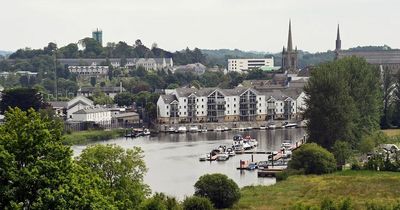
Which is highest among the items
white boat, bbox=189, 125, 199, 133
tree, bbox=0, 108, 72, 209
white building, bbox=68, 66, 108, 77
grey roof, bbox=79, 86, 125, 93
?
white building, bbox=68, 66, 108, 77

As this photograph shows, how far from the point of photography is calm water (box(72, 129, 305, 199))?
2553 cm

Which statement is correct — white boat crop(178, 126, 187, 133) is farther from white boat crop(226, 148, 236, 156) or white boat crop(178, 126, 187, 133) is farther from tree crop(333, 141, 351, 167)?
tree crop(333, 141, 351, 167)

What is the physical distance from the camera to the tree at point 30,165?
31.3 feet

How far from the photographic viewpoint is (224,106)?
50.0 metres

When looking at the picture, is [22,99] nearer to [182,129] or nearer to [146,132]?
[146,132]

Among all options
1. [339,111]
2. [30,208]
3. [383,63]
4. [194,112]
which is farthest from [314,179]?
[383,63]

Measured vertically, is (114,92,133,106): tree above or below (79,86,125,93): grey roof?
below

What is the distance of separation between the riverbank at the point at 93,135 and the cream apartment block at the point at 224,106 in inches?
166

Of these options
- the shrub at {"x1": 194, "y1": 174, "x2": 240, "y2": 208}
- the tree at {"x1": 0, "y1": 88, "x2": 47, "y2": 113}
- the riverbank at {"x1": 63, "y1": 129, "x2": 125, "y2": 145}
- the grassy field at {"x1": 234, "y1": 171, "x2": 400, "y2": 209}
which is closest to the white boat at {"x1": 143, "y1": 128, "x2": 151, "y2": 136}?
the riverbank at {"x1": 63, "y1": 129, "x2": 125, "y2": 145}

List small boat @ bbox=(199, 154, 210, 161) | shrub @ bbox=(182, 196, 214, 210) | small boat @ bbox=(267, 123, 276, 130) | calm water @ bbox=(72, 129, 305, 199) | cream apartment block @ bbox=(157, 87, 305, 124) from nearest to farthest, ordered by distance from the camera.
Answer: shrub @ bbox=(182, 196, 214, 210) → calm water @ bbox=(72, 129, 305, 199) → small boat @ bbox=(199, 154, 210, 161) → small boat @ bbox=(267, 123, 276, 130) → cream apartment block @ bbox=(157, 87, 305, 124)

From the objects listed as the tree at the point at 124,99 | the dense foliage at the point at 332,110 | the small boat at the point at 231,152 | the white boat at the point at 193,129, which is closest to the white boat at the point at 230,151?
the small boat at the point at 231,152

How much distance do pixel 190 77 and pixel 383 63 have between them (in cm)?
1884

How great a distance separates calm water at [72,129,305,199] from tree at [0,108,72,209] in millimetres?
12603

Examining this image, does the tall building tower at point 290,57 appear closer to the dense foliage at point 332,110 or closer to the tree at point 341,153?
the dense foliage at point 332,110
